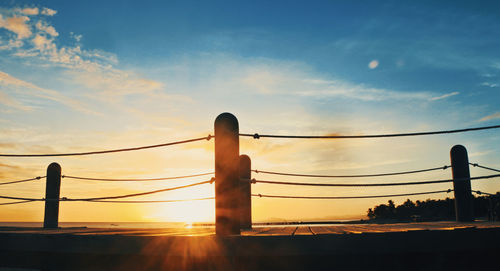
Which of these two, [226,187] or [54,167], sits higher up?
[54,167]

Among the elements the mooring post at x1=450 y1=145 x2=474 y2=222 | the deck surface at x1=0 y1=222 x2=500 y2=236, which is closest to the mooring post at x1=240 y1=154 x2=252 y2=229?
the deck surface at x1=0 y1=222 x2=500 y2=236

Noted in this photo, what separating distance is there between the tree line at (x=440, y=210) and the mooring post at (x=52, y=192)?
402 inches

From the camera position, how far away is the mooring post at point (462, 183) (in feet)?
26.4

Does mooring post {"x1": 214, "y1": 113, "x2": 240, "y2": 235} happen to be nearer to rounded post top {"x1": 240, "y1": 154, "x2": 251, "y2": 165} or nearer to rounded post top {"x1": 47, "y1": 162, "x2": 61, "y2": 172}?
rounded post top {"x1": 240, "y1": 154, "x2": 251, "y2": 165}

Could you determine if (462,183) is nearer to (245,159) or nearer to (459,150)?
(459,150)

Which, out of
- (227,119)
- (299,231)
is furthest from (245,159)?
(227,119)

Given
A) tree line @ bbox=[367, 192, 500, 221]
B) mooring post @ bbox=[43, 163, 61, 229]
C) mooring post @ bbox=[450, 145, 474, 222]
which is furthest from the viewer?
tree line @ bbox=[367, 192, 500, 221]

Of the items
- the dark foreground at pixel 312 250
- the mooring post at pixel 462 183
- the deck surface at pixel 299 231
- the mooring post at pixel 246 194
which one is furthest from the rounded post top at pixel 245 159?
the mooring post at pixel 462 183

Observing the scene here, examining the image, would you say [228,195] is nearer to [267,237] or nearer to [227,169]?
[227,169]

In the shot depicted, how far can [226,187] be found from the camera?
167 inches

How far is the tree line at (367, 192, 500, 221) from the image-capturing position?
11.9 m

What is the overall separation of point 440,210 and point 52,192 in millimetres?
31682

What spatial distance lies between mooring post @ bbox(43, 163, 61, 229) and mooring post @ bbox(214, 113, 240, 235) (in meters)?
6.41

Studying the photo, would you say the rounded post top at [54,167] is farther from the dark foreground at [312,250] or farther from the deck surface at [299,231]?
the dark foreground at [312,250]
